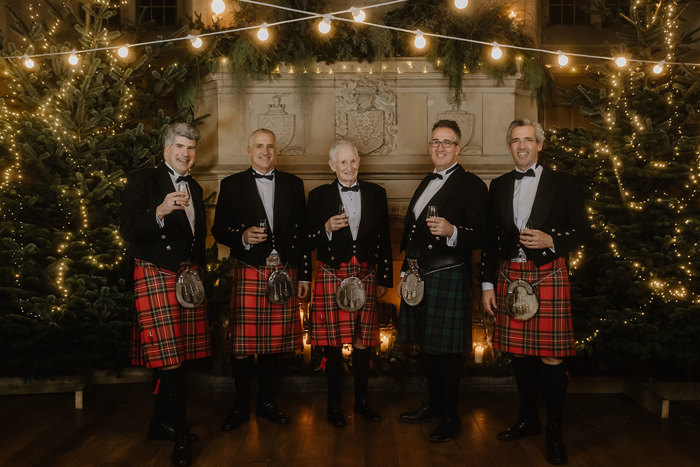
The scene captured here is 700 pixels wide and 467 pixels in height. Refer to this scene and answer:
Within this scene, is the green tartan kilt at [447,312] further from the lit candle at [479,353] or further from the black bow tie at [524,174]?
the lit candle at [479,353]

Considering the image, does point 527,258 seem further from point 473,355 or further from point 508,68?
point 508,68

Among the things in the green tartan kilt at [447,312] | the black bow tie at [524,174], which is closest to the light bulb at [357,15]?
the black bow tie at [524,174]

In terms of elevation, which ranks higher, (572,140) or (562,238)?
(572,140)

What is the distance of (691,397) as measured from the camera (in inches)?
166

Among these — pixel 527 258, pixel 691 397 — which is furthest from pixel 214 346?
pixel 691 397

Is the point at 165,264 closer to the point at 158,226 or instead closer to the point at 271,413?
the point at 158,226

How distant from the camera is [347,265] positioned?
3.62 m

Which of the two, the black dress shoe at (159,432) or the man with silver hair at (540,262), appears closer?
the man with silver hair at (540,262)

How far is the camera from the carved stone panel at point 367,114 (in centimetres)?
479

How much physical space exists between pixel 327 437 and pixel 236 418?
0.56m

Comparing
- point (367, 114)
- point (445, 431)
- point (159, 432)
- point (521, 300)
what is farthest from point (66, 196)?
point (521, 300)

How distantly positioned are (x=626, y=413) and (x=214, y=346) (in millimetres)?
2865

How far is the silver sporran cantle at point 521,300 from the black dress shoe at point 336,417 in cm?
122

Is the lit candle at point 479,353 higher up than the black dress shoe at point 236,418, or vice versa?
the lit candle at point 479,353
